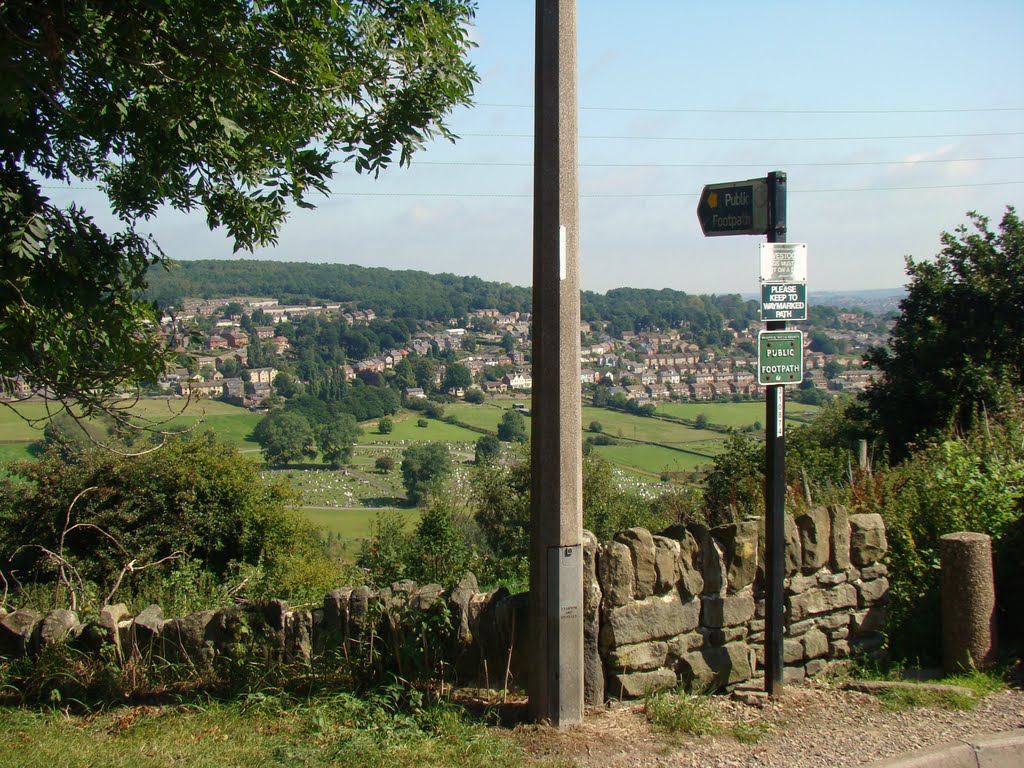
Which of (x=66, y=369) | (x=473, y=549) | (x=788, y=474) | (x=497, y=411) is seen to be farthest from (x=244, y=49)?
(x=497, y=411)

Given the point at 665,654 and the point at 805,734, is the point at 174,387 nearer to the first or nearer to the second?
the point at 665,654

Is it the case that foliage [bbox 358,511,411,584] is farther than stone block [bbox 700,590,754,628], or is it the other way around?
foliage [bbox 358,511,411,584]

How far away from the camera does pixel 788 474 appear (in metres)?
11.4

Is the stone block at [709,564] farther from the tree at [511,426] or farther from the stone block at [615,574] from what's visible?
the tree at [511,426]

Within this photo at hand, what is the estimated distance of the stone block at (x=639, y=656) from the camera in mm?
5039

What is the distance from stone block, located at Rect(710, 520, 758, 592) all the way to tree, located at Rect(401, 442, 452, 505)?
48.5ft

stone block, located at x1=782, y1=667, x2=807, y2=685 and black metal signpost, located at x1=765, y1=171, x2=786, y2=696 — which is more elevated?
black metal signpost, located at x1=765, y1=171, x2=786, y2=696

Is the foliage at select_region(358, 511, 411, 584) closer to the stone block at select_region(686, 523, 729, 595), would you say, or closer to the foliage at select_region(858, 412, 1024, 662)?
the stone block at select_region(686, 523, 729, 595)

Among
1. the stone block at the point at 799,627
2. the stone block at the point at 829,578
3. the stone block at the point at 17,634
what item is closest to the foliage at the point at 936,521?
the stone block at the point at 829,578

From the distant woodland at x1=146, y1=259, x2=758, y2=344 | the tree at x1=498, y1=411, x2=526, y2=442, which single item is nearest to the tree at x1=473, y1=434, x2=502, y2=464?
the tree at x1=498, y1=411, x2=526, y2=442

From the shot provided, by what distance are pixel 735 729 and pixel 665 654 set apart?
58 cm

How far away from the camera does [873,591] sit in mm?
6004

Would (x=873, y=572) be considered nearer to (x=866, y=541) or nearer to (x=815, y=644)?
(x=866, y=541)

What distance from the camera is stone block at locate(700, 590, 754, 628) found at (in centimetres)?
538
